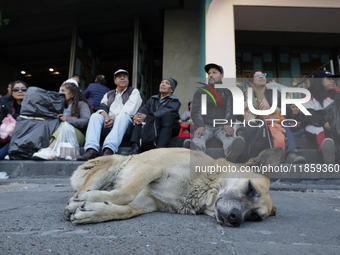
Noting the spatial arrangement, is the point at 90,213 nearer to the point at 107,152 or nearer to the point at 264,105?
the point at 107,152

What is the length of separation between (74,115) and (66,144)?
2.07ft

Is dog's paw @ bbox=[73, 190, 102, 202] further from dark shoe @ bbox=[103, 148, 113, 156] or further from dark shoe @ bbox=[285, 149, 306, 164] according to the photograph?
dark shoe @ bbox=[285, 149, 306, 164]

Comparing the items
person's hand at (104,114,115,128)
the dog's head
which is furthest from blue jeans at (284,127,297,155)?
person's hand at (104,114,115,128)

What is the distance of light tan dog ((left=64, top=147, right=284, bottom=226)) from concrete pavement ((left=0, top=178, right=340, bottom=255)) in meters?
0.09

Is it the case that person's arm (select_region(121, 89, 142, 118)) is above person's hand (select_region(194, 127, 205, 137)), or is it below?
above

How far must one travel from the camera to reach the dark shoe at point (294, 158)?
3788mm

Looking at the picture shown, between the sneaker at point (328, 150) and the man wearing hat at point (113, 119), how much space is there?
10.5ft

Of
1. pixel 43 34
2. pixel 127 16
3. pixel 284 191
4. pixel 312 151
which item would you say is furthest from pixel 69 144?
pixel 43 34

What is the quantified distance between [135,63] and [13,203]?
615cm

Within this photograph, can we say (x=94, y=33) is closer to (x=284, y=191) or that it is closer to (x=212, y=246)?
(x=284, y=191)

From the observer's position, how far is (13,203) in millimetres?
2010

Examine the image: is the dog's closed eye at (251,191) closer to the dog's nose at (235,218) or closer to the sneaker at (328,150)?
the dog's nose at (235,218)

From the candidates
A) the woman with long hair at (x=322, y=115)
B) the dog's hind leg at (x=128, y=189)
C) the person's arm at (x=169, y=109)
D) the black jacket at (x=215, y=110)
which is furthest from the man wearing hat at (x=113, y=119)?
the woman with long hair at (x=322, y=115)

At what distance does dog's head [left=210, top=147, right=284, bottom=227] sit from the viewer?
→ 60.4 inches
